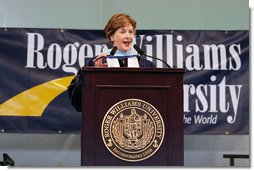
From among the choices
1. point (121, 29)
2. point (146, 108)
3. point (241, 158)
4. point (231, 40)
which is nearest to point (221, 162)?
point (241, 158)

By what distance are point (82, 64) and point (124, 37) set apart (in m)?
2.00

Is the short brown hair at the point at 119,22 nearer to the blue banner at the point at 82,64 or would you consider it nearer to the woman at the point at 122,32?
the woman at the point at 122,32

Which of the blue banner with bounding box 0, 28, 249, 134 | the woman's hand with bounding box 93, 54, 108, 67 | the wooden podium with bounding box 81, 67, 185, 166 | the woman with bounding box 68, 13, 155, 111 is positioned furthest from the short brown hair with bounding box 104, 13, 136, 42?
the blue banner with bounding box 0, 28, 249, 134

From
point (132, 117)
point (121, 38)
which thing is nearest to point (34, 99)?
point (121, 38)

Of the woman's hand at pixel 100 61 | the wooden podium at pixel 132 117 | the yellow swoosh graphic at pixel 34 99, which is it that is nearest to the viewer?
the wooden podium at pixel 132 117

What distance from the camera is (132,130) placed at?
1911mm

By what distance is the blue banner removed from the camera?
14.1 ft

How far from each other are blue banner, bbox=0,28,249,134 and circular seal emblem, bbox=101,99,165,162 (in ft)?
7.81

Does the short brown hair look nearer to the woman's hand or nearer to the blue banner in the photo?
the woman's hand

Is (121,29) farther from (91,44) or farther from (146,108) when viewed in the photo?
(91,44)

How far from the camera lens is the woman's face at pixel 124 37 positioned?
2.34 metres

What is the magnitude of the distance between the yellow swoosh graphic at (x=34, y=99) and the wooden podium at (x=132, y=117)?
236cm

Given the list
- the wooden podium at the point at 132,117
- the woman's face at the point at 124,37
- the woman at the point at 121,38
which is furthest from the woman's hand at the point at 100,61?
the wooden podium at the point at 132,117

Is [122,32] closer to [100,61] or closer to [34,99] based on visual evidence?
[100,61]
